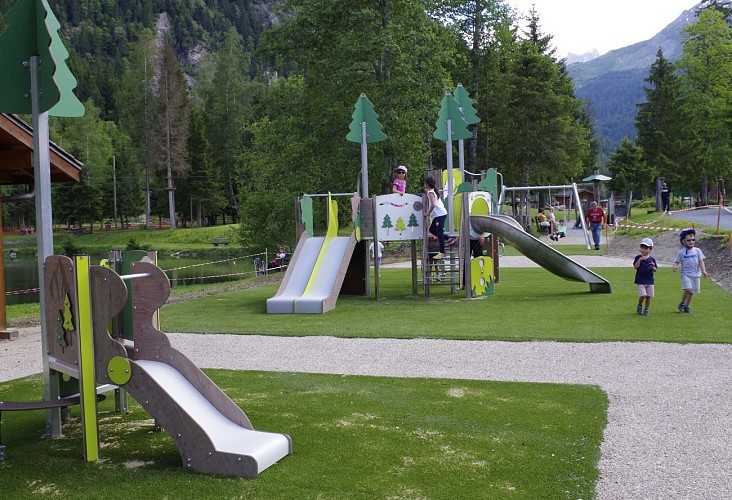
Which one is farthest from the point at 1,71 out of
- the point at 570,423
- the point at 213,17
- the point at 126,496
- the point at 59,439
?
the point at 213,17

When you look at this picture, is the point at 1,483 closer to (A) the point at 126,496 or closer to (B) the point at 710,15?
(A) the point at 126,496

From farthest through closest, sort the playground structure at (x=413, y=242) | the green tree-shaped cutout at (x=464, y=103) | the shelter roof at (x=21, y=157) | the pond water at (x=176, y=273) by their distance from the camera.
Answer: the pond water at (x=176, y=273), the green tree-shaped cutout at (x=464, y=103), the playground structure at (x=413, y=242), the shelter roof at (x=21, y=157)

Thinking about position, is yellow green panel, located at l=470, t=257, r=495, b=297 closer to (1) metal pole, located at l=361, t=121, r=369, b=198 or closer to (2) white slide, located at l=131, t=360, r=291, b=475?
(1) metal pole, located at l=361, t=121, r=369, b=198

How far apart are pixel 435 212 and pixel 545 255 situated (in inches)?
94.8

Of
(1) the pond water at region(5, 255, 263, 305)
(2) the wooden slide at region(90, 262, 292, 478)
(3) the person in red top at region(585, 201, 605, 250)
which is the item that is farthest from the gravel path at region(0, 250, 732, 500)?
(3) the person in red top at region(585, 201, 605, 250)

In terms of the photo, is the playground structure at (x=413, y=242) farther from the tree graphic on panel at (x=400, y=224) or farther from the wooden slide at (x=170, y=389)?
the wooden slide at (x=170, y=389)

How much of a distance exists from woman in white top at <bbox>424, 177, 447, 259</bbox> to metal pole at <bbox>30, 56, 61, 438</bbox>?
30.6 ft

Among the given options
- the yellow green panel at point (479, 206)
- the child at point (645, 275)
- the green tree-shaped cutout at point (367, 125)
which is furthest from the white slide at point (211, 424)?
the yellow green panel at point (479, 206)

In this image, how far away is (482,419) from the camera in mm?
5820

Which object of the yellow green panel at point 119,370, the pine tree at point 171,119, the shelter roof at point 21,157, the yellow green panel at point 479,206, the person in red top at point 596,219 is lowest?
the yellow green panel at point 119,370

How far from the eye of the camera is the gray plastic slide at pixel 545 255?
14.2 metres

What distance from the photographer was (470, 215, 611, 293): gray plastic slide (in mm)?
14211

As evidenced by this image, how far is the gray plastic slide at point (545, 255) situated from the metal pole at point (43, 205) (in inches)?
403

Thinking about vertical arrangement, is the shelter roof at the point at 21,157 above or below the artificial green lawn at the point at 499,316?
above
